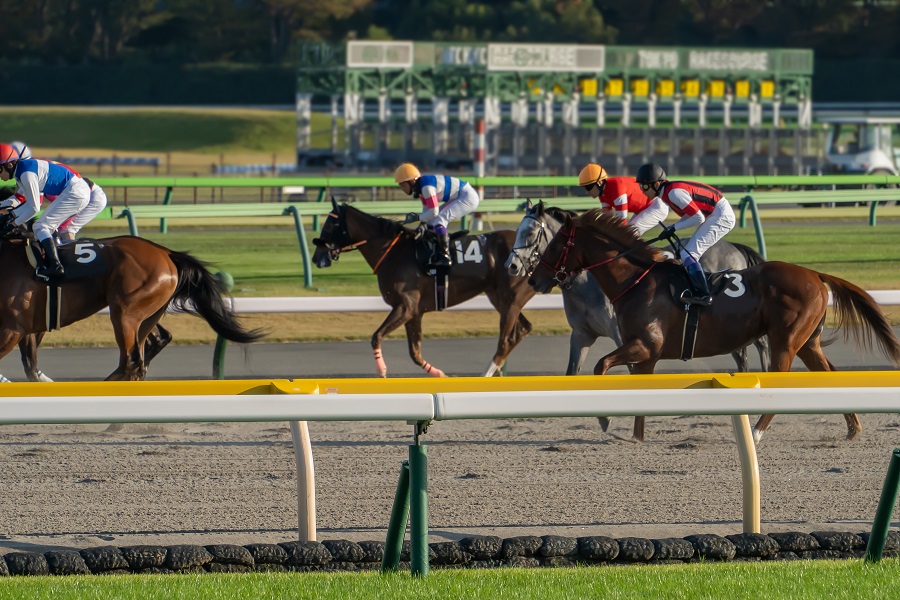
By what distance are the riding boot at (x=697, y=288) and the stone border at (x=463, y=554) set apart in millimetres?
2903

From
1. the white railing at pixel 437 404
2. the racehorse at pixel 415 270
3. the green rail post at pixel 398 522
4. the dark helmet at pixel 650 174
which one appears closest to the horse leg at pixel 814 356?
the dark helmet at pixel 650 174

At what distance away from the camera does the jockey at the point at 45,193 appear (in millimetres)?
8234

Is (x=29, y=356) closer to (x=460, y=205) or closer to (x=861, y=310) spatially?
(x=460, y=205)

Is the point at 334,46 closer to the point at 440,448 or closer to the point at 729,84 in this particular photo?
the point at 729,84

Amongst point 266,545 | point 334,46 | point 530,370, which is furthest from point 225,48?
point 266,545

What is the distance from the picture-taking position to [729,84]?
35844 mm

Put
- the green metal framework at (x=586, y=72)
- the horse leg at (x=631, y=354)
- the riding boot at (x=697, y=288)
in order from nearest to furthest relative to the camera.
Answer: the horse leg at (x=631, y=354) < the riding boot at (x=697, y=288) < the green metal framework at (x=586, y=72)

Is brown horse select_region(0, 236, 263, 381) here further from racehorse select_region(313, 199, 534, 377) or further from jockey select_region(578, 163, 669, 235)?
jockey select_region(578, 163, 669, 235)

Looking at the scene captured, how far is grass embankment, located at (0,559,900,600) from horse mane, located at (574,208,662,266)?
11.6ft

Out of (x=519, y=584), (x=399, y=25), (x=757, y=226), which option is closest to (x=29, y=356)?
(x=519, y=584)

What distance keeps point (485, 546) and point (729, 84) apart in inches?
1280

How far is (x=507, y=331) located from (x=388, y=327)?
814 millimetres

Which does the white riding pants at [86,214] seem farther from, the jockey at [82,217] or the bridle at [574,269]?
the bridle at [574,269]

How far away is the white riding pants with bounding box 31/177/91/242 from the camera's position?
845 centimetres
